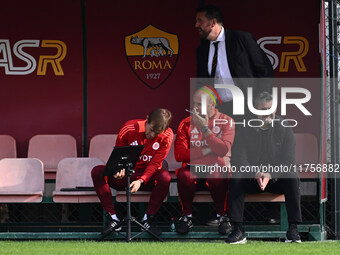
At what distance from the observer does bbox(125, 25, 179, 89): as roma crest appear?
30.8ft

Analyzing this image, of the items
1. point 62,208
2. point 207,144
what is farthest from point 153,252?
point 62,208

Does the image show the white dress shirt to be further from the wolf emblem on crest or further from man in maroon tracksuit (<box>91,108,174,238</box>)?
the wolf emblem on crest

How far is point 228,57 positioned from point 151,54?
6.23 ft

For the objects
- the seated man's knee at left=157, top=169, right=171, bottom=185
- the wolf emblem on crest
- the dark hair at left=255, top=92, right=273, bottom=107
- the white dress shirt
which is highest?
the wolf emblem on crest

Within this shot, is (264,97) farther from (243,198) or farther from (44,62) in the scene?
(44,62)

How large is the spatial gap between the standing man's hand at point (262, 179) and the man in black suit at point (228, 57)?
0.66 meters

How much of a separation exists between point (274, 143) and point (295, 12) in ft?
7.30

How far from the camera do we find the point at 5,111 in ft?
31.4

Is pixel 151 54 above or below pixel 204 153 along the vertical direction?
above

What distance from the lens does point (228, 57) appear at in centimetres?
769

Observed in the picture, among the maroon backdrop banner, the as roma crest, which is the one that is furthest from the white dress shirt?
the maroon backdrop banner

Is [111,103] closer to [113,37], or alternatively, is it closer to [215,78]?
[113,37]

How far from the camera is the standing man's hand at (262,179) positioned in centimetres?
734

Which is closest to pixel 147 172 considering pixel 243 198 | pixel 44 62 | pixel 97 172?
pixel 97 172
